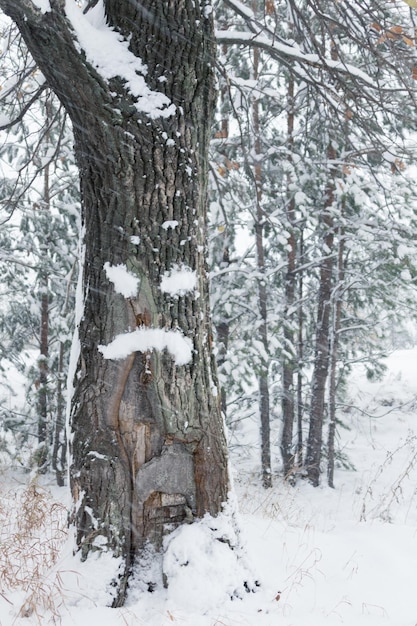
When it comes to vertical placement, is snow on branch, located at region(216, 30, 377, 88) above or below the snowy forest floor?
above

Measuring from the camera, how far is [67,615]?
2.24 meters

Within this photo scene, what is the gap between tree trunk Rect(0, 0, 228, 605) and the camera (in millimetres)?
2459

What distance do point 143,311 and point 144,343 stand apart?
155 millimetres

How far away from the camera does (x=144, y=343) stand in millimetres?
2467

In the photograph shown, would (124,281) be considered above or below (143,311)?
above

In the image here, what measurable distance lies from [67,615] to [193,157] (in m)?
2.19

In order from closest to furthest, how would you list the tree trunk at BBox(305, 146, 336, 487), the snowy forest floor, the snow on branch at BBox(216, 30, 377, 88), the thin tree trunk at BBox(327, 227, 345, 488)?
the snowy forest floor, the snow on branch at BBox(216, 30, 377, 88), the thin tree trunk at BBox(327, 227, 345, 488), the tree trunk at BBox(305, 146, 336, 487)

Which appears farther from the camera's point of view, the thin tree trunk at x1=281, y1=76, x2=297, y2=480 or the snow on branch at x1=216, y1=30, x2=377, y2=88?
the thin tree trunk at x1=281, y1=76, x2=297, y2=480

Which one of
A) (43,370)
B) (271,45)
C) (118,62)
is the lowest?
(43,370)

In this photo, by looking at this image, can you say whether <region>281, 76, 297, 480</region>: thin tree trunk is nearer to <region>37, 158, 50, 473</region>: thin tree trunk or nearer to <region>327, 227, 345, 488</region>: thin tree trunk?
<region>327, 227, 345, 488</region>: thin tree trunk

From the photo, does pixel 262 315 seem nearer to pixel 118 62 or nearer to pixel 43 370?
pixel 43 370

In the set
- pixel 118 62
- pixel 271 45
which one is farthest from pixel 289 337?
pixel 118 62

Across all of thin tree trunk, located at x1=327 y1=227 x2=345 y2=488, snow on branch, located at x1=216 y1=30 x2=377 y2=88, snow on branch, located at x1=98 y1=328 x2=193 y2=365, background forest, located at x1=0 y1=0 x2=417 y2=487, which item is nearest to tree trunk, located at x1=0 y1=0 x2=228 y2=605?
snow on branch, located at x1=98 y1=328 x2=193 y2=365

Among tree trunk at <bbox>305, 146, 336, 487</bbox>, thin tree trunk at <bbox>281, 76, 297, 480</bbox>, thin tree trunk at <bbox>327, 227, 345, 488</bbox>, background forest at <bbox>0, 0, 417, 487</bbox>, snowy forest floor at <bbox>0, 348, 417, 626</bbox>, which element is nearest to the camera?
snowy forest floor at <bbox>0, 348, 417, 626</bbox>
